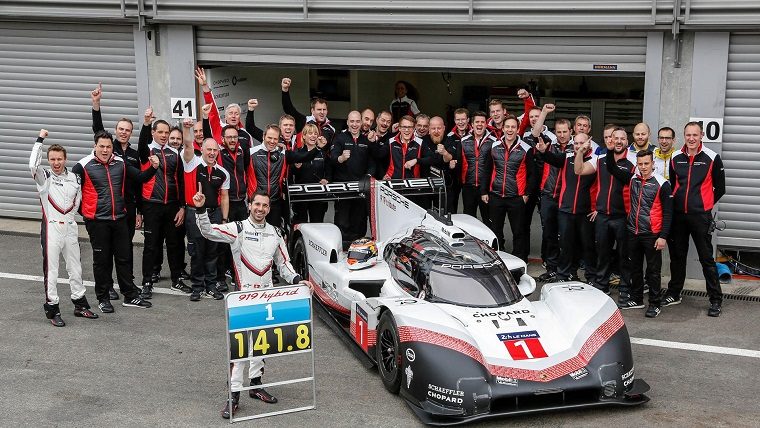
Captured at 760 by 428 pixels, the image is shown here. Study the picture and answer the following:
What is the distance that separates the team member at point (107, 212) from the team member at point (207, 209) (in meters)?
0.44

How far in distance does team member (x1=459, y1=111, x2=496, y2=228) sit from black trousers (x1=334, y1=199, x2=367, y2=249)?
4.35 feet

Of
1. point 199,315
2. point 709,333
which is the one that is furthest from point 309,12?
point 709,333

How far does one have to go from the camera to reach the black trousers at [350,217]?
12406 millimetres

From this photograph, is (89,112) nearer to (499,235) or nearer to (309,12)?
(309,12)

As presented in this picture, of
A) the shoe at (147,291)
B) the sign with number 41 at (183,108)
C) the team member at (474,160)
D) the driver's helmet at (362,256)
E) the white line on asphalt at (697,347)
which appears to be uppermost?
the sign with number 41 at (183,108)

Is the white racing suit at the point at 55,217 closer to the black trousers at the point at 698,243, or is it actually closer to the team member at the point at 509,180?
the team member at the point at 509,180

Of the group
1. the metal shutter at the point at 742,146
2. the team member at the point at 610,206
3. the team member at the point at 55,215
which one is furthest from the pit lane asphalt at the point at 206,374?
the metal shutter at the point at 742,146

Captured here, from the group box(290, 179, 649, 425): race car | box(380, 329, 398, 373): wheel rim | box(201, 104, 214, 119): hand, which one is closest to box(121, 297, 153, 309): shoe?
box(290, 179, 649, 425): race car

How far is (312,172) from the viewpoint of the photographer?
40.5 ft

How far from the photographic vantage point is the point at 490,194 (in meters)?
12.4

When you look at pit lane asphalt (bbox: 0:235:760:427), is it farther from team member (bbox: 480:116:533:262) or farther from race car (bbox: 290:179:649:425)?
team member (bbox: 480:116:533:262)

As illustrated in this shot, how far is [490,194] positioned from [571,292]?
11.2 ft

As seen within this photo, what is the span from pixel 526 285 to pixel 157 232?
4.35 meters

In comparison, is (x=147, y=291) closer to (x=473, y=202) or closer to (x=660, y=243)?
(x=473, y=202)
